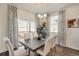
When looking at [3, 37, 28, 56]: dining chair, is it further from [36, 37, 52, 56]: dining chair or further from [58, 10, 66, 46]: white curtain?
[58, 10, 66, 46]: white curtain

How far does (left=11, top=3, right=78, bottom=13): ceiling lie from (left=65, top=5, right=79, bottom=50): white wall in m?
0.16

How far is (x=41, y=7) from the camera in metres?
1.56

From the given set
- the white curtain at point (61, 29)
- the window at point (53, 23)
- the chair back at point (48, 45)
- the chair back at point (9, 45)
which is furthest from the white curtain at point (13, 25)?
the white curtain at point (61, 29)

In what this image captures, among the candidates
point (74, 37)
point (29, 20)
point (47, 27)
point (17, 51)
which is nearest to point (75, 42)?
point (74, 37)

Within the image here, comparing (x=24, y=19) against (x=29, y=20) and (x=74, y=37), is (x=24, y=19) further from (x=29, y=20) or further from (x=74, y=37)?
(x=74, y=37)

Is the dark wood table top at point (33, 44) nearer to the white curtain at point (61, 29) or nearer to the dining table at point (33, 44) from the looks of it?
the dining table at point (33, 44)

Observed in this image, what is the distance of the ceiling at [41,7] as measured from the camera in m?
1.49

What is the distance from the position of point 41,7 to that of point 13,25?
1.94 feet

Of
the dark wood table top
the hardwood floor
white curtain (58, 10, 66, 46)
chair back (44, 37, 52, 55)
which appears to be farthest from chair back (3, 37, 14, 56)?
white curtain (58, 10, 66, 46)

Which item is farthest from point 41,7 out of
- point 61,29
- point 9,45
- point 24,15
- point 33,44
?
A: point 9,45

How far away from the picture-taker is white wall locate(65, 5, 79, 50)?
156 cm

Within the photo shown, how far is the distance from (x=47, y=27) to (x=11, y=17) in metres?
0.68

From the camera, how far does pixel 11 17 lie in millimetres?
1545

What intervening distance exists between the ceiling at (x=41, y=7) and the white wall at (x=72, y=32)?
155mm
